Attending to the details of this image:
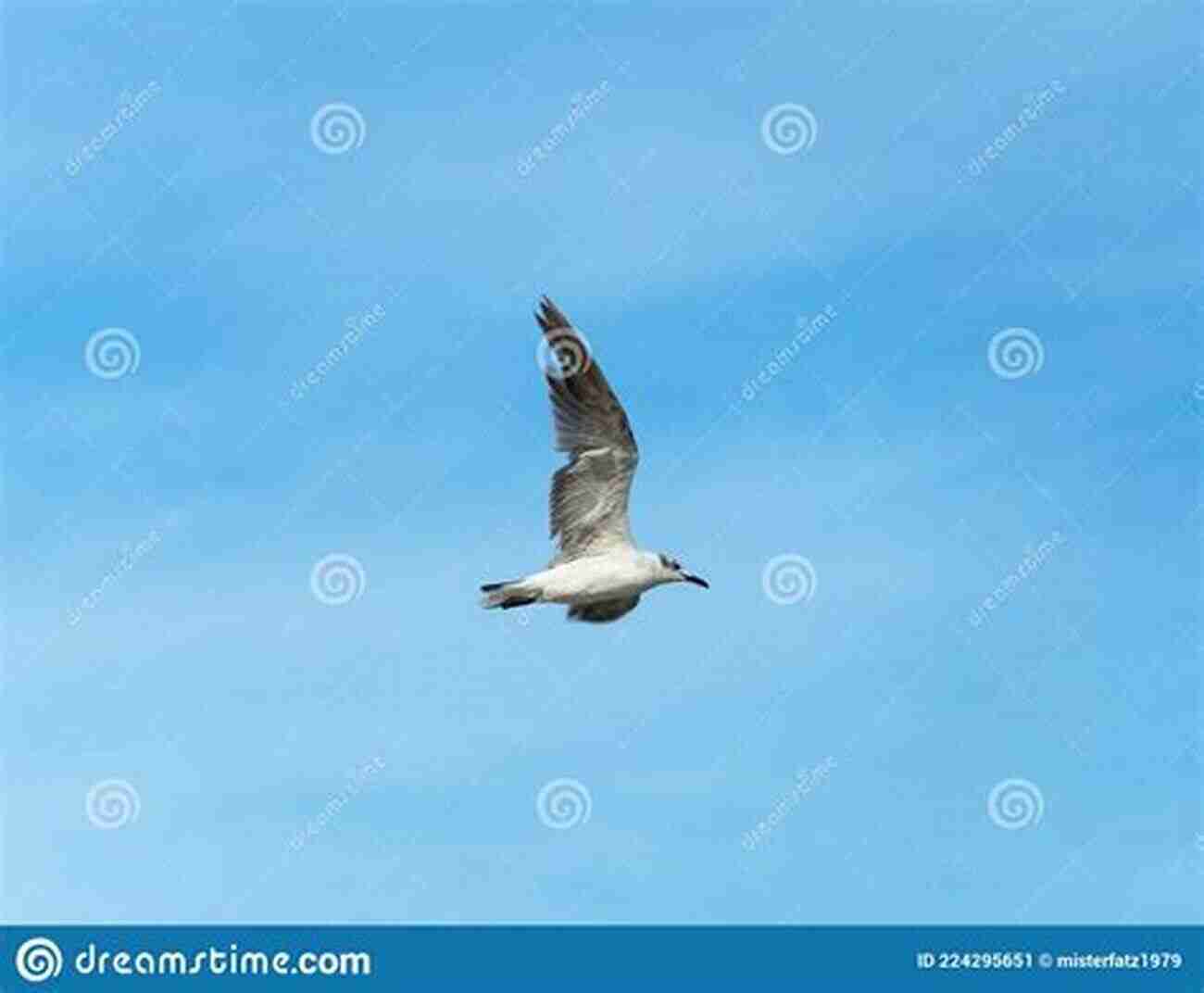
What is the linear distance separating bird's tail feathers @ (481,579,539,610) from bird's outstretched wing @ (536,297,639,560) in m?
0.37

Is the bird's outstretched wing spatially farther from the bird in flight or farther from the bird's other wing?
the bird's other wing

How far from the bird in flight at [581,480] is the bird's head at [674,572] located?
0.57 meters

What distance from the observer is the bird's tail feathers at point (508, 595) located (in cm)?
1232

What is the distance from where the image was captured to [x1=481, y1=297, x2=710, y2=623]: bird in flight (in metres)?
12.5

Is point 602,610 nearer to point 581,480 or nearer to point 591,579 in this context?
point 591,579

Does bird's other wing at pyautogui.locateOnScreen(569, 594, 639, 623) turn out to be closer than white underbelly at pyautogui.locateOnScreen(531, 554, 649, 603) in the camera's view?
No

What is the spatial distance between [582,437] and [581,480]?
0.32 m
